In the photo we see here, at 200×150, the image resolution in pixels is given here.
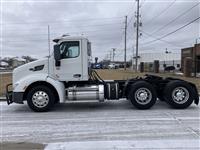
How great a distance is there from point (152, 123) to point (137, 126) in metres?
0.61

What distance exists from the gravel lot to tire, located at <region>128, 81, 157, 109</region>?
1.02 feet

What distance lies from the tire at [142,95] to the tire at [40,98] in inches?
107

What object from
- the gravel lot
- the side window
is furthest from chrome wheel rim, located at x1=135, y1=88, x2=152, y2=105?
the side window

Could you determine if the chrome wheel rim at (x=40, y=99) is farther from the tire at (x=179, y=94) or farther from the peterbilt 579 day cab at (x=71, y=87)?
the tire at (x=179, y=94)

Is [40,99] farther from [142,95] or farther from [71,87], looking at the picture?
[142,95]

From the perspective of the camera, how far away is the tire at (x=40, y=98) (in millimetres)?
12305

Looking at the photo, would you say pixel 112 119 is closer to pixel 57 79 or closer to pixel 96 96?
pixel 96 96

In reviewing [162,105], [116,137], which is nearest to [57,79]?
[162,105]

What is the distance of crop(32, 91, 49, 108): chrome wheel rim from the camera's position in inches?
486

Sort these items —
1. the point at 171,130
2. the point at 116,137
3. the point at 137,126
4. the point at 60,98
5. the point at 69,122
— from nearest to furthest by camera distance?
the point at 116,137, the point at 171,130, the point at 137,126, the point at 69,122, the point at 60,98

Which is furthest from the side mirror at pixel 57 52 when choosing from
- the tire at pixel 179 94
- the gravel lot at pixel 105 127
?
the tire at pixel 179 94

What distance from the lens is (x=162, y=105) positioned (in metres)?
13.5

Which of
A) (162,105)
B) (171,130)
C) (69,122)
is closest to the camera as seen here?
(171,130)

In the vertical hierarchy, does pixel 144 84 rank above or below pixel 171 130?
above
